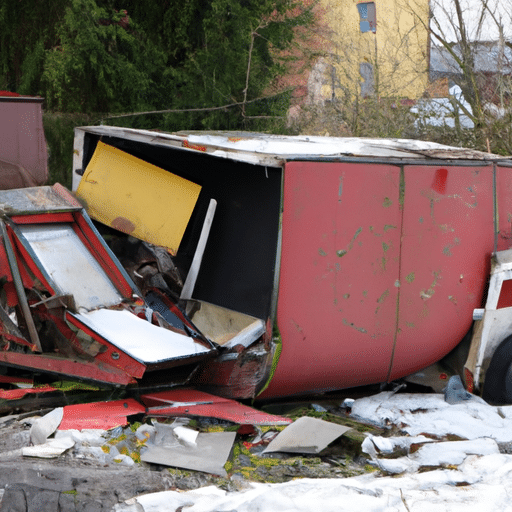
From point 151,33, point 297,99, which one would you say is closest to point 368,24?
point 297,99

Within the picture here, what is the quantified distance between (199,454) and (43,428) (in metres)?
0.72

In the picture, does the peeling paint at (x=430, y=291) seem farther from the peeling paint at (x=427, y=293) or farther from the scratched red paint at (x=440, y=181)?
the scratched red paint at (x=440, y=181)

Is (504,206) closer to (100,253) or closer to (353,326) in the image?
(353,326)

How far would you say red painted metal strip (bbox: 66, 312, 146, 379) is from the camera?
312 centimetres

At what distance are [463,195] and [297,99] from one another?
18.2 feet

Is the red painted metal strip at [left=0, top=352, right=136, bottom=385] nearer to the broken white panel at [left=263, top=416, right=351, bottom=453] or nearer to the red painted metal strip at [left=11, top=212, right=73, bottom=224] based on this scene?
the red painted metal strip at [left=11, top=212, right=73, bottom=224]

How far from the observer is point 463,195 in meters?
3.62

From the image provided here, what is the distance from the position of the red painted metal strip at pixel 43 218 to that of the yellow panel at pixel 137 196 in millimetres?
362

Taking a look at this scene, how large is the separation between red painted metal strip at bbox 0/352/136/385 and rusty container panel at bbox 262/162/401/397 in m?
0.93

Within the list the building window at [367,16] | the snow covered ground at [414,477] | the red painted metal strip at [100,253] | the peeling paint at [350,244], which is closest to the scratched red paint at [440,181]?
the peeling paint at [350,244]

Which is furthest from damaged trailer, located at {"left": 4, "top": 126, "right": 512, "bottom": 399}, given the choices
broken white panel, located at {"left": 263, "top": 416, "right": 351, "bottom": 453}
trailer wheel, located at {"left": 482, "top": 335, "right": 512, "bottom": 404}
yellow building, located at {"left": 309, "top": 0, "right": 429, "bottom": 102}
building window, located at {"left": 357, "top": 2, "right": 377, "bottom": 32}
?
building window, located at {"left": 357, "top": 2, "right": 377, "bottom": 32}

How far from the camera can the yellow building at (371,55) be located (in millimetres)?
10125

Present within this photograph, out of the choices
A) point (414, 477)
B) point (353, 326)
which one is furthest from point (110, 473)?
point (353, 326)

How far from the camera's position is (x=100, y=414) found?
306 centimetres
